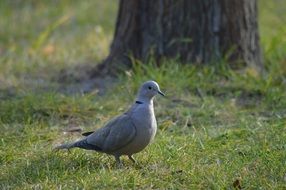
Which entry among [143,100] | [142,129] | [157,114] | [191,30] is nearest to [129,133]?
[142,129]

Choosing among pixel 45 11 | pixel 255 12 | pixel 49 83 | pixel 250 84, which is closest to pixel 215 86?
pixel 250 84

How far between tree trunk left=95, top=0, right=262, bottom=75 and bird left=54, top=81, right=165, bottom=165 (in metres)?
2.53

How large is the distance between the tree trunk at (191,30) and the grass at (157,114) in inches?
7.1

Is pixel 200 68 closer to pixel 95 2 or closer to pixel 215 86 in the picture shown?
pixel 215 86

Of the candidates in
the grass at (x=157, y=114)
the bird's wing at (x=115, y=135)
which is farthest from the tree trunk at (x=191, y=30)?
the bird's wing at (x=115, y=135)

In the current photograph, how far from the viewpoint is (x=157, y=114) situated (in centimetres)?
718

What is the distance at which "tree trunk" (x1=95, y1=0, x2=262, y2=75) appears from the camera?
8.15 m

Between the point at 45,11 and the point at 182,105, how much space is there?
4810mm

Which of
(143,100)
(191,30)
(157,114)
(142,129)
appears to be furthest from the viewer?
(191,30)

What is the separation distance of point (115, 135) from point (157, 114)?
5.36ft

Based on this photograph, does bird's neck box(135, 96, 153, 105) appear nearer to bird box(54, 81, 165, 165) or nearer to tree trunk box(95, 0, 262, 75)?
bird box(54, 81, 165, 165)

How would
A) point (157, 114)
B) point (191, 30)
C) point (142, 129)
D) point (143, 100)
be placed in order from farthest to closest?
point (191, 30) → point (157, 114) → point (143, 100) → point (142, 129)

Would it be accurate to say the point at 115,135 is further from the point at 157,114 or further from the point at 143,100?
the point at 157,114

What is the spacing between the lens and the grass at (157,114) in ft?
17.4
